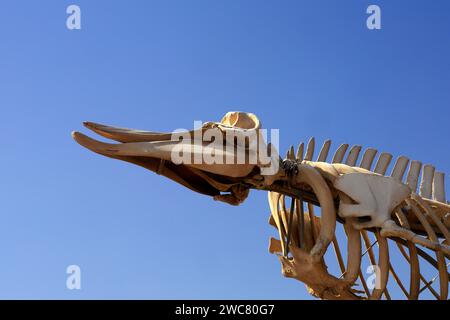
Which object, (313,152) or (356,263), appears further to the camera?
(313,152)

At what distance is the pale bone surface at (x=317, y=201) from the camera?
35.6ft

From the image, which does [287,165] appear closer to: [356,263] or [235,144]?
[235,144]

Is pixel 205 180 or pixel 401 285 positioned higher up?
pixel 205 180

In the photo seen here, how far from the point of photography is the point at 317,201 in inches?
480

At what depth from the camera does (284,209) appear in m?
12.6

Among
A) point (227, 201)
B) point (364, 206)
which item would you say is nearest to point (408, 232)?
point (364, 206)

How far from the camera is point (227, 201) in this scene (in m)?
11.7

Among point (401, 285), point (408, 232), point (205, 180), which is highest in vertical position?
point (205, 180)

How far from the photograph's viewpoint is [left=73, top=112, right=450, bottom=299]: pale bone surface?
1085cm
